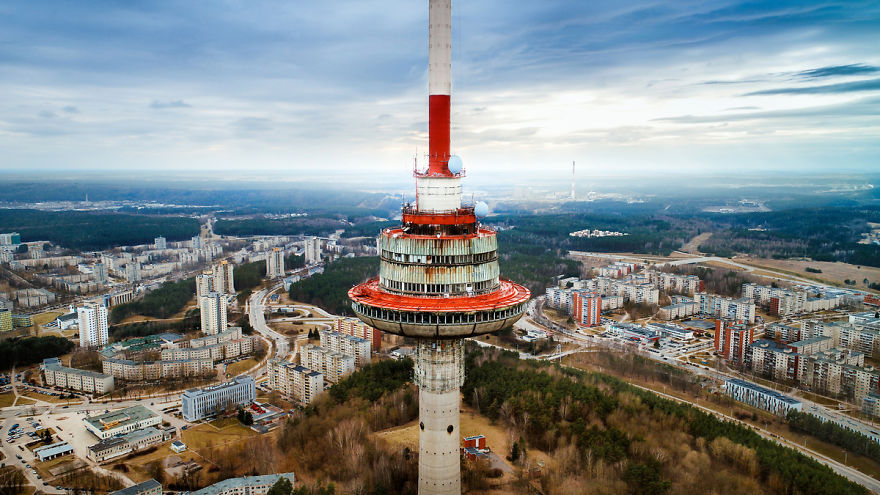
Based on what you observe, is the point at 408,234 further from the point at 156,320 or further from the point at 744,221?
the point at 744,221

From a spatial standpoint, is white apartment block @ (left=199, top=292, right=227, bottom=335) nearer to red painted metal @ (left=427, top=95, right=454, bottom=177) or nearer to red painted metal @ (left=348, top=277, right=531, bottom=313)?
red painted metal @ (left=348, top=277, right=531, bottom=313)

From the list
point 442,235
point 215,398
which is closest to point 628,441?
point 442,235

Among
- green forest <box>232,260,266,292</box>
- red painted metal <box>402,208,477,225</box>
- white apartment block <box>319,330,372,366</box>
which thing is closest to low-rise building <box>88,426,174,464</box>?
white apartment block <box>319,330,372,366</box>

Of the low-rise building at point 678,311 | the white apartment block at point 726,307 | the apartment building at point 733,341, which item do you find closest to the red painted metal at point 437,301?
the apartment building at point 733,341

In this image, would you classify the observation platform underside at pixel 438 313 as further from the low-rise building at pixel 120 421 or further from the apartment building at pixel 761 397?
the apartment building at pixel 761 397

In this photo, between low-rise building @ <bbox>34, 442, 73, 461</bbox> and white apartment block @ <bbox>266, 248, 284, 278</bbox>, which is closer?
low-rise building @ <bbox>34, 442, 73, 461</bbox>

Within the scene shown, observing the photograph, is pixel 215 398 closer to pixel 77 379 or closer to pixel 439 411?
pixel 77 379
